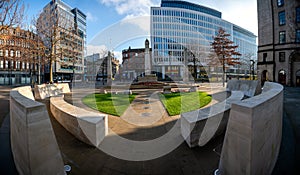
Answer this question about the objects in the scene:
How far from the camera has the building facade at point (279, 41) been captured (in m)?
28.8

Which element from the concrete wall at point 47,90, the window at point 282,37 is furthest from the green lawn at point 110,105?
the window at point 282,37

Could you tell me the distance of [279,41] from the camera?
103ft

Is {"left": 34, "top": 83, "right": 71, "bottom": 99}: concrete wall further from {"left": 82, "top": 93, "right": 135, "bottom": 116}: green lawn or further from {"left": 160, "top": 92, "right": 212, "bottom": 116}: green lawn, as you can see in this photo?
{"left": 160, "top": 92, "right": 212, "bottom": 116}: green lawn

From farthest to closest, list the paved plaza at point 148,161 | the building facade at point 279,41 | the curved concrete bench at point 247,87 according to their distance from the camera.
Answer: the building facade at point 279,41, the curved concrete bench at point 247,87, the paved plaza at point 148,161

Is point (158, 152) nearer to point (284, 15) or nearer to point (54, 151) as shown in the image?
point (54, 151)

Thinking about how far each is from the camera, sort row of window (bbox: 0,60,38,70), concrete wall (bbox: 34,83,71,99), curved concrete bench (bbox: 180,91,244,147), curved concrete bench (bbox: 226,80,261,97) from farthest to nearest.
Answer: row of window (bbox: 0,60,38,70)
concrete wall (bbox: 34,83,71,99)
curved concrete bench (bbox: 226,80,261,97)
curved concrete bench (bbox: 180,91,244,147)

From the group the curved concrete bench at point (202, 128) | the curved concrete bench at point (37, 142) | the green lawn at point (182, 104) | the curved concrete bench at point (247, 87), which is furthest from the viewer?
the curved concrete bench at point (247, 87)

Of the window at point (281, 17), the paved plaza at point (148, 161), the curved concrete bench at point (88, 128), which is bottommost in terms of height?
the paved plaza at point (148, 161)

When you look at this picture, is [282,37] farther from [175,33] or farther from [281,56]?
[175,33]

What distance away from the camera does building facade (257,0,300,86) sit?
2880 cm

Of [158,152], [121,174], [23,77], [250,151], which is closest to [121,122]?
[158,152]

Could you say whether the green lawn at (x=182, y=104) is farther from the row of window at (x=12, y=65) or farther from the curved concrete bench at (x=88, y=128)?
the row of window at (x=12, y=65)

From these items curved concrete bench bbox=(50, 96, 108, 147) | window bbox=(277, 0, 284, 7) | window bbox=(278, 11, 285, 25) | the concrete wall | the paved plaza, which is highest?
window bbox=(277, 0, 284, 7)

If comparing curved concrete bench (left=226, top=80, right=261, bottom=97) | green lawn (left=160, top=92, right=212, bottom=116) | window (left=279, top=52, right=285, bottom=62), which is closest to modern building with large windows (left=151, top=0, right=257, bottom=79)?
window (left=279, top=52, right=285, bottom=62)
